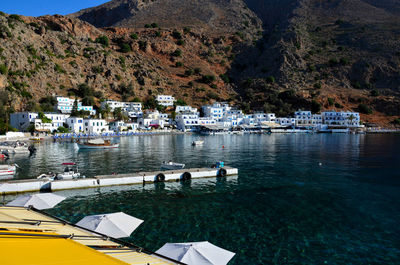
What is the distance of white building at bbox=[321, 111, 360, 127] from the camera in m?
122

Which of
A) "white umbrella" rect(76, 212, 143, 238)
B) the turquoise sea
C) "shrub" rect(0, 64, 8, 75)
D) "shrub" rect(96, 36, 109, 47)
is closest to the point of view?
"white umbrella" rect(76, 212, 143, 238)

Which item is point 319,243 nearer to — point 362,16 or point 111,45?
point 111,45

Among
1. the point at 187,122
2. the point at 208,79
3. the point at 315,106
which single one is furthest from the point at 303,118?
the point at 187,122

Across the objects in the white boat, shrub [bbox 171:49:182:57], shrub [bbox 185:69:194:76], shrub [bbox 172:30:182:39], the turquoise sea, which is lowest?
the turquoise sea

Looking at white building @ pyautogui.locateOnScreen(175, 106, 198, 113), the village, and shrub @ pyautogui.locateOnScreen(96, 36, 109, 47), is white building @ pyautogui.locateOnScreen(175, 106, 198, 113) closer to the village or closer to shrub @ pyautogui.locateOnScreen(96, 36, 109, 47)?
the village

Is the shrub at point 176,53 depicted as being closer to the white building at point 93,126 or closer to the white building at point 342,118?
the white building at point 93,126

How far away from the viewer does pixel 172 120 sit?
4606 inches

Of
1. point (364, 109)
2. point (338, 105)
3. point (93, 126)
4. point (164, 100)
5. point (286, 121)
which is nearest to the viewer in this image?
point (93, 126)

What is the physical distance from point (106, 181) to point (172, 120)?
303 ft

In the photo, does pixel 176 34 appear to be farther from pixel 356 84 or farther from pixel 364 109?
pixel 364 109

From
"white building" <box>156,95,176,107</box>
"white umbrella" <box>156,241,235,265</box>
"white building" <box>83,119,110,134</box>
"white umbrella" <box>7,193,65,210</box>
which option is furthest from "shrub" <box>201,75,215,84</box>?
"white umbrella" <box>156,241,235,265</box>

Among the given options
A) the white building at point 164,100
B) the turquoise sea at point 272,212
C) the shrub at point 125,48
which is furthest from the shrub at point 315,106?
the turquoise sea at point 272,212

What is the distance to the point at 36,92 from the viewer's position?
325 feet

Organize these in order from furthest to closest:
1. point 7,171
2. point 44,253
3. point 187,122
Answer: point 187,122 → point 7,171 → point 44,253
